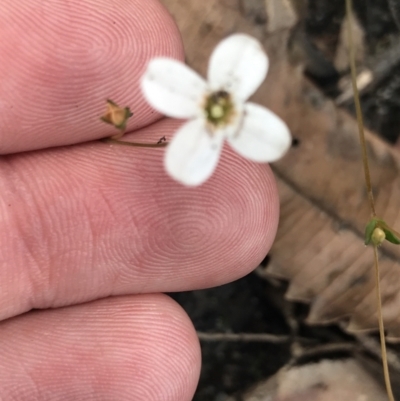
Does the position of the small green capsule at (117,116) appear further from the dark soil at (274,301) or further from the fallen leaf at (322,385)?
the fallen leaf at (322,385)

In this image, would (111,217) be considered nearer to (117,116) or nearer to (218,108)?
(117,116)

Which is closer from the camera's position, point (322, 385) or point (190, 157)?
point (190, 157)

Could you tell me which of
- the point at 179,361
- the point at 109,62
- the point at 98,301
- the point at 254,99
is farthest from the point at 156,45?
the point at 179,361

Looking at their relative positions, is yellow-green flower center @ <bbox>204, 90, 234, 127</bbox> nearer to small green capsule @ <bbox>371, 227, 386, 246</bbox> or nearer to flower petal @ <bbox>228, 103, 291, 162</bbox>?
flower petal @ <bbox>228, 103, 291, 162</bbox>

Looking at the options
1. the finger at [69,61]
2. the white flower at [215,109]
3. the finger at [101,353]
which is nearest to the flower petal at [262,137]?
the white flower at [215,109]

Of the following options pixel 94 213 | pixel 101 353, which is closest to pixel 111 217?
pixel 94 213

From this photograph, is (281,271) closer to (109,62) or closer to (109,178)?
(109,178)
